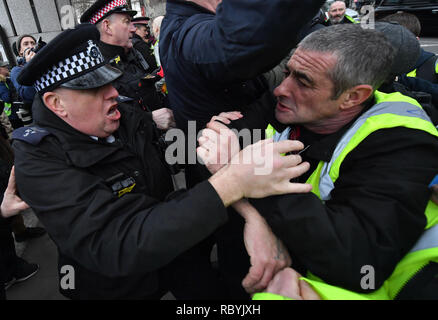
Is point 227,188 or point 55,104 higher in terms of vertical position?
point 55,104

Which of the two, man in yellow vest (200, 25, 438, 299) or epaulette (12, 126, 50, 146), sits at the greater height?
epaulette (12, 126, 50, 146)

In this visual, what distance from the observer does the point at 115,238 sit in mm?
1011

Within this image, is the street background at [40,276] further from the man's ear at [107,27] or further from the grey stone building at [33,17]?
the grey stone building at [33,17]

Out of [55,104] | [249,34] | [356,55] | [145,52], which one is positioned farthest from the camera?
[145,52]

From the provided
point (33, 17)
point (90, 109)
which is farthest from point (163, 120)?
point (33, 17)

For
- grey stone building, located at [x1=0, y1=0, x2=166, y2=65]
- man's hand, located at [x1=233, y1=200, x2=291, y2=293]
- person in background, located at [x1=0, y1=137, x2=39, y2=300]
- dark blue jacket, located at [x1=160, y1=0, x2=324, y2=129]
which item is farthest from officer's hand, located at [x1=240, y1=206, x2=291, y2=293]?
grey stone building, located at [x1=0, y1=0, x2=166, y2=65]

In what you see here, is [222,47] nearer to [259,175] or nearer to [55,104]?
[259,175]

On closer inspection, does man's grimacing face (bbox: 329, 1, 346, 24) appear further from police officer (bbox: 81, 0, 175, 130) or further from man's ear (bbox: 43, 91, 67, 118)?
man's ear (bbox: 43, 91, 67, 118)

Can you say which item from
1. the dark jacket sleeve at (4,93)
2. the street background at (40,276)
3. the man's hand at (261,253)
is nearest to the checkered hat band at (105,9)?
the dark jacket sleeve at (4,93)

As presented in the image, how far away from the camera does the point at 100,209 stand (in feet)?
3.50

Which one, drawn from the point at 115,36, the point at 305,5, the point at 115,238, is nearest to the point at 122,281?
the point at 115,238

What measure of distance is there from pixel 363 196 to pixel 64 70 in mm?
1419

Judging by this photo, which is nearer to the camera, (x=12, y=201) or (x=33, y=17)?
(x=12, y=201)

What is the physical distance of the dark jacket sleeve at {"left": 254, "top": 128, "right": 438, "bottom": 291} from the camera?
3.04 ft
